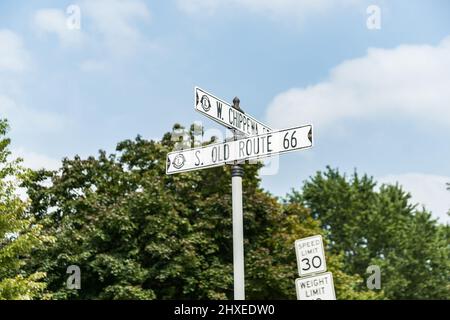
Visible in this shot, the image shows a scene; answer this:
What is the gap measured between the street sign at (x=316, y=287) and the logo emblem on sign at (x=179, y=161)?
2.26 meters

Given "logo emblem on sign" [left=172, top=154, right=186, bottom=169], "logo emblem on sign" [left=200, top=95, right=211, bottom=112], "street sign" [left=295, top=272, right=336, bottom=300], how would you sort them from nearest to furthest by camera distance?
"logo emblem on sign" [left=200, top=95, right=211, bottom=112] → "logo emblem on sign" [left=172, top=154, right=186, bottom=169] → "street sign" [left=295, top=272, right=336, bottom=300]

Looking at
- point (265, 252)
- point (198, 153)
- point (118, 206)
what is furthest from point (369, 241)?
point (198, 153)

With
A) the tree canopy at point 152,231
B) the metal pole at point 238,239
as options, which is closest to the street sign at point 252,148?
the metal pole at point 238,239

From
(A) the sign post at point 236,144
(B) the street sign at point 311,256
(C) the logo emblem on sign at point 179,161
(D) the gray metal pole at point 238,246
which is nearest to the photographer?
(D) the gray metal pole at point 238,246

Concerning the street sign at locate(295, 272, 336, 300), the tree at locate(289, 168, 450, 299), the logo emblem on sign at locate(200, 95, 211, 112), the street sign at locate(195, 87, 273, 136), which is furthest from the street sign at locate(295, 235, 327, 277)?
the tree at locate(289, 168, 450, 299)

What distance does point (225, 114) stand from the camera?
7277 mm

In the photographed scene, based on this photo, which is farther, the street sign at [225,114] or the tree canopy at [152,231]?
the tree canopy at [152,231]

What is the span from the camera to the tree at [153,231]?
25688mm

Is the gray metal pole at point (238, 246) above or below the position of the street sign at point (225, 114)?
below

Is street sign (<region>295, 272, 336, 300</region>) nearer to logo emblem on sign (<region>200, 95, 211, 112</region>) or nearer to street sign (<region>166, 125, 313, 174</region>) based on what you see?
street sign (<region>166, 125, 313, 174</region>)

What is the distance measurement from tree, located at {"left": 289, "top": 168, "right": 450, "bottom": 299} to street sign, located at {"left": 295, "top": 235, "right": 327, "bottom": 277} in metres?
36.3

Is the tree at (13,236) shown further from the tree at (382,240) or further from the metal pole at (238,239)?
the tree at (382,240)

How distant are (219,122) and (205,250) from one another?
65.8 feet

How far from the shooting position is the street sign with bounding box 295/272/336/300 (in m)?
8.55
